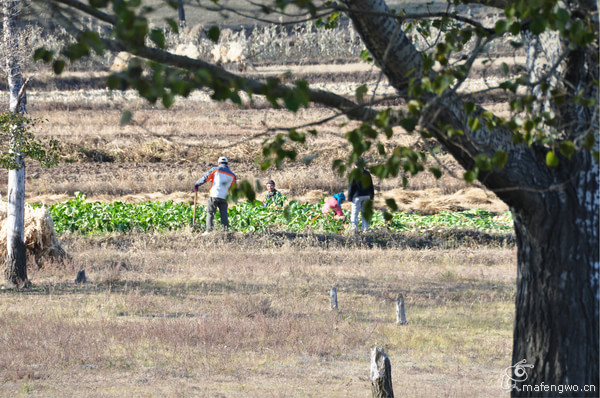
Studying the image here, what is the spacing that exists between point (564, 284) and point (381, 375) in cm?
202

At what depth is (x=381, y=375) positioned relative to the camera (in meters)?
6.60

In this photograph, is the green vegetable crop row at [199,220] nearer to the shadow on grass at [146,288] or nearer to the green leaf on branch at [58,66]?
the shadow on grass at [146,288]

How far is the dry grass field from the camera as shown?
818 cm

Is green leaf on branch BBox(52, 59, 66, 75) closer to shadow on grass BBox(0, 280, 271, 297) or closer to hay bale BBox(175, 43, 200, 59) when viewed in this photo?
shadow on grass BBox(0, 280, 271, 297)

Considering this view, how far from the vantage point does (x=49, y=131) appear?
1337 inches

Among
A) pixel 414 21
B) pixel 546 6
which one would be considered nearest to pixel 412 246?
pixel 414 21

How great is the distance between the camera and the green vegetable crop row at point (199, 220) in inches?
695

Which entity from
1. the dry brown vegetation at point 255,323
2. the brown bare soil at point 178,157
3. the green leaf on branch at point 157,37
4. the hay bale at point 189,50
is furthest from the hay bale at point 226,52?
the green leaf on branch at point 157,37

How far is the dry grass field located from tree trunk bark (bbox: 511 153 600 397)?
713mm

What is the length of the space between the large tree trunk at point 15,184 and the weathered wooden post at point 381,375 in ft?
22.9

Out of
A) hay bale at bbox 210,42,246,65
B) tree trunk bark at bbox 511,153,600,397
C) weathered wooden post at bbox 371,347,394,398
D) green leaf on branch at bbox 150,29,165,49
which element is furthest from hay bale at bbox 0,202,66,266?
hay bale at bbox 210,42,246,65

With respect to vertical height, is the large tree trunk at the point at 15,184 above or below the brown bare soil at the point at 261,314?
above

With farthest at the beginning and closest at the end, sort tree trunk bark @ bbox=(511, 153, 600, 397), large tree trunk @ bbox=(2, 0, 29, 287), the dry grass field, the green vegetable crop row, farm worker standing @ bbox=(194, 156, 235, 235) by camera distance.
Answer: the green vegetable crop row
farm worker standing @ bbox=(194, 156, 235, 235)
large tree trunk @ bbox=(2, 0, 29, 287)
the dry grass field
tree trunk bark @ bbox=(511, 153, 600, 397)

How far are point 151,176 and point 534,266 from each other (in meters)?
20.7
